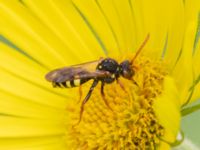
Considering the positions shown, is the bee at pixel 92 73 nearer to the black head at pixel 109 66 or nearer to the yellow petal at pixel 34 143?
the black head at pixel 109 66

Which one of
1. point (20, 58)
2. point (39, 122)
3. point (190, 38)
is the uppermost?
point (20, 58)

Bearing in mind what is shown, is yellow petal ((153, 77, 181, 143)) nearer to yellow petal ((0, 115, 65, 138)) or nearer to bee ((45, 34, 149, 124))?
bee ((45, 34, 149, 124))

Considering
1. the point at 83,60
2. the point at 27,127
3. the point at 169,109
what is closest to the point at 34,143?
the point at 27,127

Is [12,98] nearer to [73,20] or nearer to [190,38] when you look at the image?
[73,20]

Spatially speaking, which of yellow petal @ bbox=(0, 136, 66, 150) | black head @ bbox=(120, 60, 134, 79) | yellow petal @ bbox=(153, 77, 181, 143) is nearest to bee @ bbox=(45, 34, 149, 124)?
black head @ bbox=(120, 60, 134, 79)

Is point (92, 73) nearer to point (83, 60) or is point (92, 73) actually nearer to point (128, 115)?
point (128, 115)

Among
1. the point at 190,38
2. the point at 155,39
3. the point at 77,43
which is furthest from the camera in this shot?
the point at 77,43

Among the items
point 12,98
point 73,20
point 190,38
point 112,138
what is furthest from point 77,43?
point 190,38
